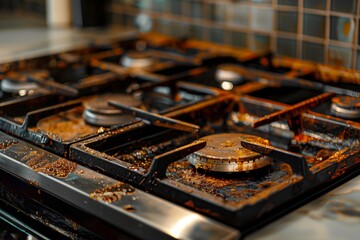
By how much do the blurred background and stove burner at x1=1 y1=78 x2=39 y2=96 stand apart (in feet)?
1.64

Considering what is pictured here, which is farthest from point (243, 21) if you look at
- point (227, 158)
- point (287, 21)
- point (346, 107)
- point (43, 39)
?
point (227, 158)

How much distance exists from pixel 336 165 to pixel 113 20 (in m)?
1.21

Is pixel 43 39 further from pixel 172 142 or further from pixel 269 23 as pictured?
pixel 172 142

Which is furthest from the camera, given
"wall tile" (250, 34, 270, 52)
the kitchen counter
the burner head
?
the kitchen counter

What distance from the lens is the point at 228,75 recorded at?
141 centimetres

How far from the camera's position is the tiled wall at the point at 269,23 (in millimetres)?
1369

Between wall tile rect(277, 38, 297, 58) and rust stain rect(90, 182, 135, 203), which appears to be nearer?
rust stain rect(90, 182, 135, 203)

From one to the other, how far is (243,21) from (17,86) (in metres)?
0.58

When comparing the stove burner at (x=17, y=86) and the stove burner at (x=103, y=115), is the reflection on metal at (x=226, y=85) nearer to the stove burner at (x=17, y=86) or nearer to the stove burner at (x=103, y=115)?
the stove burner at (x=103, y=115)

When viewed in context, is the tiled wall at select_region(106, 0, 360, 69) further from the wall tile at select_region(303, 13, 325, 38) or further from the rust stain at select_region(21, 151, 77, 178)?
the rust stain at select_region(21, 151, 77, 178)

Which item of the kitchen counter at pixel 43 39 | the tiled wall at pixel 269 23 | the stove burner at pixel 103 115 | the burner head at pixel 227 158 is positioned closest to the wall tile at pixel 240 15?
the tiled wall at pixel 269 23

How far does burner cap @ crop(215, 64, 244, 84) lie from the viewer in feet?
4.58

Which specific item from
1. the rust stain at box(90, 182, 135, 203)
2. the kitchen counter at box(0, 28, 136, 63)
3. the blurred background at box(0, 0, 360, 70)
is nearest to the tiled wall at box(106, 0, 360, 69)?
the blurred background at box(0, 0, 360, 70)

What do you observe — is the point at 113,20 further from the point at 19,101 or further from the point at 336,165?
the point at 336,165
